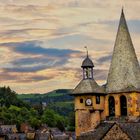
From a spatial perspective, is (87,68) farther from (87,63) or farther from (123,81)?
(123,81)

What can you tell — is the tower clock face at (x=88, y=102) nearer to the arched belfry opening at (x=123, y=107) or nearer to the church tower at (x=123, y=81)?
the church tower at (x=123, y=81)

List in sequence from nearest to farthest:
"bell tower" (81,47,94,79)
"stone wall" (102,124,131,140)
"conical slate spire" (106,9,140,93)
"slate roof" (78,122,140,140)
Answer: "slate roof" (78,122,140,140)
"stone wall" (102,124,131,140)
"conical slate spire" (106,9,140,93)
"bell tower" (81,47,94,79)

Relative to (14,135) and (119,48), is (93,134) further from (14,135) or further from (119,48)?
(14,135)

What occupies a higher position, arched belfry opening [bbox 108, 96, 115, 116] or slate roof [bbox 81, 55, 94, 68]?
slate roof [bbox 81, 55, 94, 68]

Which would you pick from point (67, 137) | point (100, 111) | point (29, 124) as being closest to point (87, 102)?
point (100, 111)

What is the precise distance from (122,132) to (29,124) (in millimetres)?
128131

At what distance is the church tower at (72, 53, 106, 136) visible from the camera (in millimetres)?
70875

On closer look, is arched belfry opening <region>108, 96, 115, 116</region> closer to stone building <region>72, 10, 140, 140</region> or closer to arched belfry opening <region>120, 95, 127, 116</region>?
stone building <region>72, 10, 140, 140</region>

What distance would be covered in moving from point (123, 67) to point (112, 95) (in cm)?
342

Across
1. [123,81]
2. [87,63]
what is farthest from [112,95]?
[87,63]

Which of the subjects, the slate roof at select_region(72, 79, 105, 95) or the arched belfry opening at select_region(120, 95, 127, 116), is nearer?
the arched belfry opening at select_region(120, 95, 127, 116)

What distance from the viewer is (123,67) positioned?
71.1 m

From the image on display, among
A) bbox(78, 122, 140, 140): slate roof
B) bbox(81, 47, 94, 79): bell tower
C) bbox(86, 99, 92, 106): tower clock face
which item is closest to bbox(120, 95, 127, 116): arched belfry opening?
bbox(78, 122, 140, 140): slate roof

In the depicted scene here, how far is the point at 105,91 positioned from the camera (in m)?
71.6
